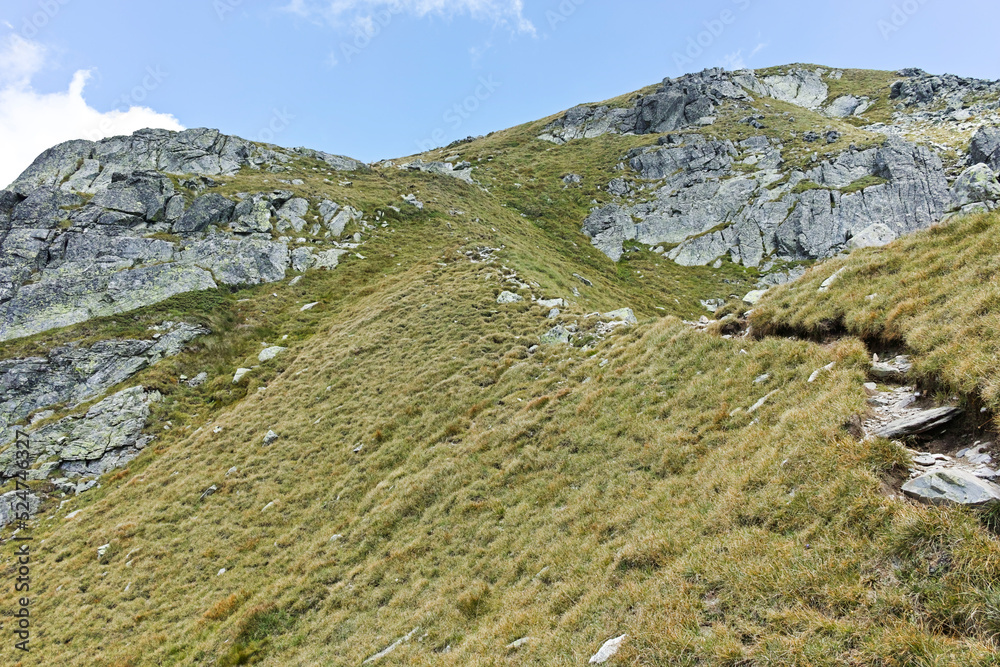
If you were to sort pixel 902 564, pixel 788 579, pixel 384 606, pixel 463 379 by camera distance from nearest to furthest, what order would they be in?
pixel 902 564
pixel 788 579
pixel 384 606
pixel 463 379

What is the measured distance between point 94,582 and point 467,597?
59.1ft

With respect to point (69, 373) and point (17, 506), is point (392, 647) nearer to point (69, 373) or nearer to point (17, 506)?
point (17, 506)

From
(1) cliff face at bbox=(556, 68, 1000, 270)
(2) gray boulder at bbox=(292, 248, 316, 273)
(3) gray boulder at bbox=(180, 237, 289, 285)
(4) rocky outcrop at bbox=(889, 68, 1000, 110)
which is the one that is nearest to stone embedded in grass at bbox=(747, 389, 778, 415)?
(3) gray boulder at bbox=(180, 237, 289, 285)

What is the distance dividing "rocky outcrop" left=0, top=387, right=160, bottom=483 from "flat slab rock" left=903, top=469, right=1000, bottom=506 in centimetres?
3583

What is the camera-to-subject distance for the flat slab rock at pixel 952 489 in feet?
18.4

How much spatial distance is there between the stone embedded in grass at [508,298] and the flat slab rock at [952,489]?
2376cm

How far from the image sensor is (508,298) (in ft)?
96.5

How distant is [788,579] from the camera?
609 centimetres

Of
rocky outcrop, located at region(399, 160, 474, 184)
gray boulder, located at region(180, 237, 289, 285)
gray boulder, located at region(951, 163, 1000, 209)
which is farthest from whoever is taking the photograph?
rocky outcrop, located at region(399, 160, 474, 184)

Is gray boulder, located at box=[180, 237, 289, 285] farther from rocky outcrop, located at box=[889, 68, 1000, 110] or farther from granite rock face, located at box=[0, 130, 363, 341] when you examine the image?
rocky outcrop, located at box=[889, 68, 1000, 110]

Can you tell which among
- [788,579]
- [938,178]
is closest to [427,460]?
[788,579]

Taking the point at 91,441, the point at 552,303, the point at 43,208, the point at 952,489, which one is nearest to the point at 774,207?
the point at 552,303

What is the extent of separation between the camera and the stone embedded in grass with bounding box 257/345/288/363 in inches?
1308

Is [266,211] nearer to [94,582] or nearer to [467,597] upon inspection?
[94,582]
